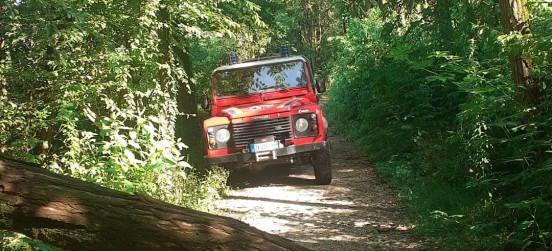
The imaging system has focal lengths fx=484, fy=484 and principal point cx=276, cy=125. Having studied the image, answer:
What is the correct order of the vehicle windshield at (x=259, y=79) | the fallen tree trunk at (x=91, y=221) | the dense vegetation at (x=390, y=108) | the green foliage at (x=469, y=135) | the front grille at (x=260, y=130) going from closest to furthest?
the fallen tree trunk at (x=91, y=221) → the green foliage at (x=469, y=135) → the dense vegetation at (x=390, y=108) → the front grille at (x=260, y=130) → the vehicle windshield at (x=259, y=79)

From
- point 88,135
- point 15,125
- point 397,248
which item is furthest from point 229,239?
point 15,125

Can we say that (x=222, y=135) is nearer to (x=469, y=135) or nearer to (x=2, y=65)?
(x=2, y=65)

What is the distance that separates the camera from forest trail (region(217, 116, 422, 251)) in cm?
552

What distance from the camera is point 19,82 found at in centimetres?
627

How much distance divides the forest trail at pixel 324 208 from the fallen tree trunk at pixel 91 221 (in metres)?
3.73

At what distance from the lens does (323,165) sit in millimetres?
8430

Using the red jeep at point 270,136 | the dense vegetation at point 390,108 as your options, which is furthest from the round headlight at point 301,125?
the dense vegetation at point 390,108

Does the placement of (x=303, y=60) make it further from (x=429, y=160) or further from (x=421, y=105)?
(x=429, y=160)

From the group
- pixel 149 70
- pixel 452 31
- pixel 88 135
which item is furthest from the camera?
pixel 452 31

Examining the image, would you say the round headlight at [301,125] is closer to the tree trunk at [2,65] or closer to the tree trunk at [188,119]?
the tree trunk at [188,119]

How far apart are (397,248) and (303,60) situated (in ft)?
16.8

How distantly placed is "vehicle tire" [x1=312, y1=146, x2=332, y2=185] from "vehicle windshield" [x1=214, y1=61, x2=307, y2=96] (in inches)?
64.0

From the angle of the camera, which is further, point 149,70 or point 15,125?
point 149,70

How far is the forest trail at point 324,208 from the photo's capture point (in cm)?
552
